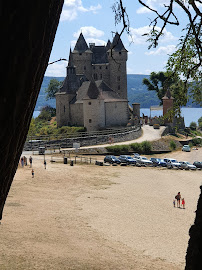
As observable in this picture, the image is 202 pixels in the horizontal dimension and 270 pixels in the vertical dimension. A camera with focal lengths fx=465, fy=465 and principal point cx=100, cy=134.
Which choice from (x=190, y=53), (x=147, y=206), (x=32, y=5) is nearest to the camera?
→ (x=32, y=5)

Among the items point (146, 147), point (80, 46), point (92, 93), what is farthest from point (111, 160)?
point (80, 46)

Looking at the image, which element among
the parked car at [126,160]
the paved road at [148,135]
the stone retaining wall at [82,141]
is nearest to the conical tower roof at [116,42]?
the stone retaining wall at [82,141]

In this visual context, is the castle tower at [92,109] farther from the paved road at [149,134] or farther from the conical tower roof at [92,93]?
the paved road at [149,134]

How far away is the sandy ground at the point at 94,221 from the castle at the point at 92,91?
21.8 metres

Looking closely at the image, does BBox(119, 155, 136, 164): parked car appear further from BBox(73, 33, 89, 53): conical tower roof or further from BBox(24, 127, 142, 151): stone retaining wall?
BBox(73, 33, 89, 53): conical tower roof

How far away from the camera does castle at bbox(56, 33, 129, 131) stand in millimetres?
58406

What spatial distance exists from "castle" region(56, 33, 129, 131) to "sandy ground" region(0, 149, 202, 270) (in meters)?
21.8

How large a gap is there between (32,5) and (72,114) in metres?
61.5

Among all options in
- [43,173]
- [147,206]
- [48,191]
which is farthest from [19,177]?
[147,206]

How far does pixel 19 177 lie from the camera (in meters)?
32.6

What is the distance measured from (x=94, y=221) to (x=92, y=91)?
126 feet

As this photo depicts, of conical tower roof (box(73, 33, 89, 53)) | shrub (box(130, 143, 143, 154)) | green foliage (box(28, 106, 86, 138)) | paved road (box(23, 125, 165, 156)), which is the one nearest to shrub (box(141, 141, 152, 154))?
shrub (box(130, 143, 143, 154))

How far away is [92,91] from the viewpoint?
58.3 metres

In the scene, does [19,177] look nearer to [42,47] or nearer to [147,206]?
[147,206]
